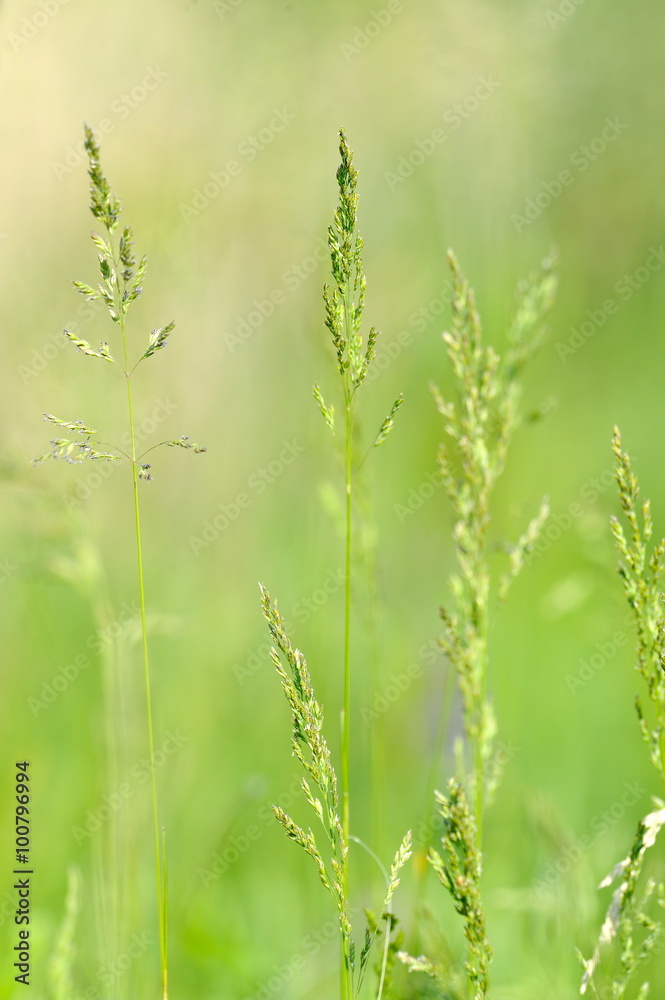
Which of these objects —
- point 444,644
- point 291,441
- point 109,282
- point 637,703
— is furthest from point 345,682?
point 291,441

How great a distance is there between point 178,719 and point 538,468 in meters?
1.50

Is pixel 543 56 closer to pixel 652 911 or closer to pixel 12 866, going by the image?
pixel 652 911

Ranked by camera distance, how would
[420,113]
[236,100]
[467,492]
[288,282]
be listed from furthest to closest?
[420,113] → [288,282] → [236,100] → [467,492]

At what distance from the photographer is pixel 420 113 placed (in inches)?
146

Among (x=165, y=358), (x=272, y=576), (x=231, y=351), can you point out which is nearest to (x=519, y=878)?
(x=272, y=576)

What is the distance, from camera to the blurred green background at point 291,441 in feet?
6.70

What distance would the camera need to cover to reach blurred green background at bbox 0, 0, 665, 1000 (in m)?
2.04

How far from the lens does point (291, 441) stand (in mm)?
3297

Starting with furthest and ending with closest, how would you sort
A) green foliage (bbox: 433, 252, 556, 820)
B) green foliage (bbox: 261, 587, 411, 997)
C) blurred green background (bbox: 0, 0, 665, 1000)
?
1. blurred green background (bbox: 0, 0, 665, 1000)
2. green foliage (bbox: 433, 252, 556, 820)
3. green foliage (bbox: 261, 587, 411, 997)

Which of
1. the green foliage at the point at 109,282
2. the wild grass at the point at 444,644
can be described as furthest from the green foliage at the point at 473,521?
the green foliage at the point at 109,282

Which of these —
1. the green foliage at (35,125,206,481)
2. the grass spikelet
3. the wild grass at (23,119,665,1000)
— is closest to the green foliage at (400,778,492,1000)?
the wild grass at (23,119,665,1000)

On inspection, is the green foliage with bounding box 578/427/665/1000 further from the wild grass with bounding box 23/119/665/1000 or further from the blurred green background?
the blurred green background

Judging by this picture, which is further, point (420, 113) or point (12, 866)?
point (420, 113)

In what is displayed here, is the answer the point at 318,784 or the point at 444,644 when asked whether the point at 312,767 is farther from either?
the point at 444,644
